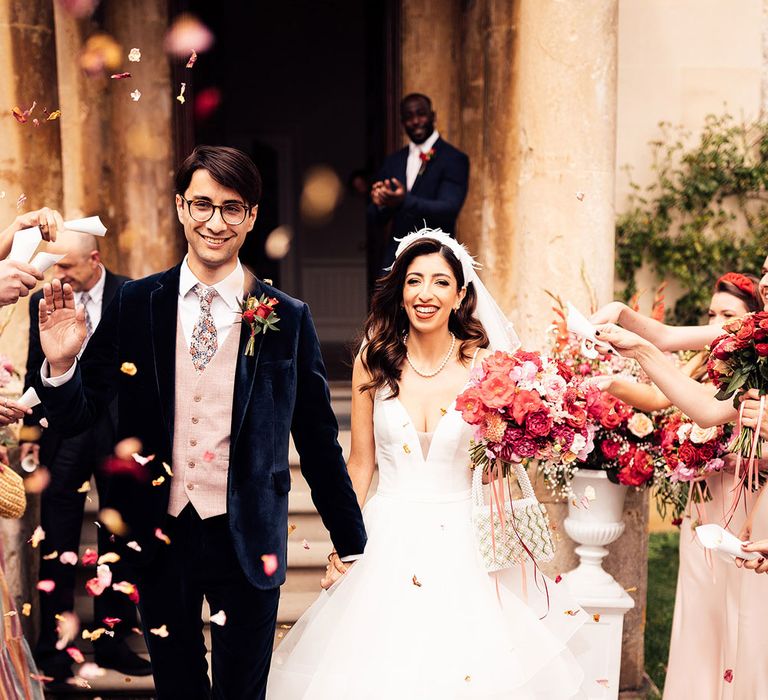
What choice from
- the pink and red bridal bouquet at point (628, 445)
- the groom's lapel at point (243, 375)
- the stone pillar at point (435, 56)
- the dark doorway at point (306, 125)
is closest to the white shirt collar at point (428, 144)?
the stone pillar at point (435, 56)

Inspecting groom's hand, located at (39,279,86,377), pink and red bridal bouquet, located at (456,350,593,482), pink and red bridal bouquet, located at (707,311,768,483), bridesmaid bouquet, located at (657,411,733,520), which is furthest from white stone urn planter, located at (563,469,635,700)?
groom's hand, located at (39,279,86,377)

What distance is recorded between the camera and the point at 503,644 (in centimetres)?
340

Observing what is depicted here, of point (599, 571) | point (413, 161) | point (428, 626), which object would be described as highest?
point (413, 161)

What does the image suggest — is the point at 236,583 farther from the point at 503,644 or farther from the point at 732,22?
the point at 732,22

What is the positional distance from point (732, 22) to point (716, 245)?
1.72m

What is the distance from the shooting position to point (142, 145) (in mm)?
6684

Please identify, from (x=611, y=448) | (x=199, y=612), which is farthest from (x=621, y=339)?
(x=199, y=612)

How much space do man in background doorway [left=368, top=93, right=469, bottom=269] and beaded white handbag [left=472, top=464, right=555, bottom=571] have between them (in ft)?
7.61

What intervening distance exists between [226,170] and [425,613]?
5.83 ft

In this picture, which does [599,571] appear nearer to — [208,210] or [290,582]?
[290,582]

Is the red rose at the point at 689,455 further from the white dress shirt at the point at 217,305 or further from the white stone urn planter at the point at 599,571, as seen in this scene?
the white dress shirt at the point at 217,305

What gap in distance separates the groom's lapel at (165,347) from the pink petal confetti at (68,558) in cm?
195

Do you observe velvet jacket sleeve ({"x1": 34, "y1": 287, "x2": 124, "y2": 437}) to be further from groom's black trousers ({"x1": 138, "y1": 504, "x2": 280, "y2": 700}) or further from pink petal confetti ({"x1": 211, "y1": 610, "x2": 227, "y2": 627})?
pink petal confetti ({"x1": 211, "y1": 610, "x2": 227, "y2": 627})

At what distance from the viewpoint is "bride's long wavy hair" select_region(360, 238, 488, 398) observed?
3.78 metres
